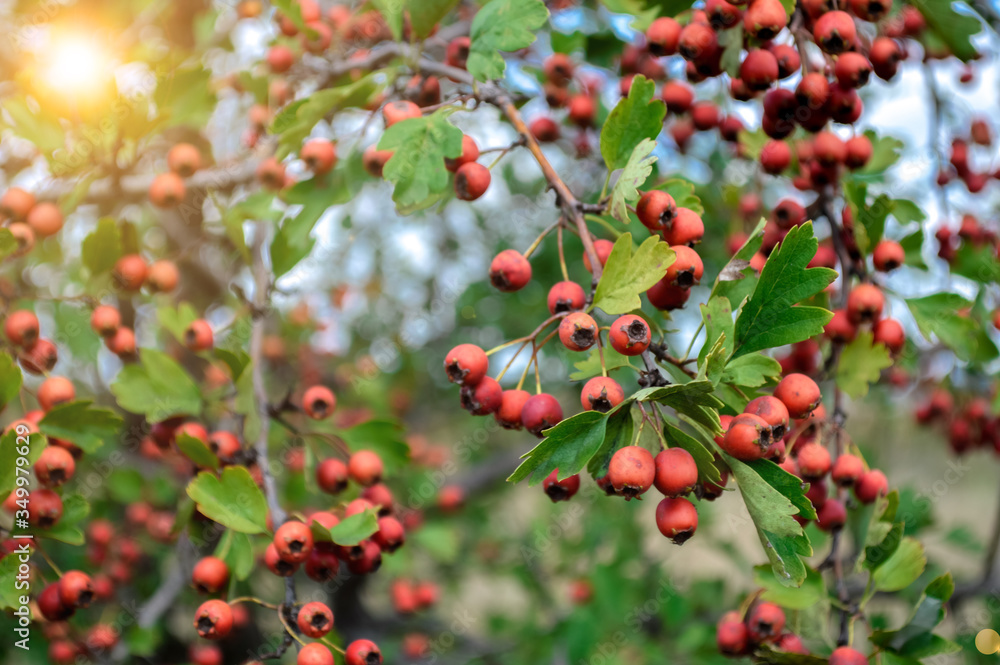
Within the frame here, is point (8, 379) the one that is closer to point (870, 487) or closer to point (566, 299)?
point (566, 299)

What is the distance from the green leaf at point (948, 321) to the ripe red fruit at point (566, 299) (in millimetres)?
1123

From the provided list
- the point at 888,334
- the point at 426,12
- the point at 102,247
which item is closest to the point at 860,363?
the point at 888,334

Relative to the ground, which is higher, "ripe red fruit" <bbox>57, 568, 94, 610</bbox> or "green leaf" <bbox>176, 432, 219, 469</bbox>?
"green leaf" <bbox>176, 432, 219, 469</bbox>

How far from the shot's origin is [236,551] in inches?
63.9

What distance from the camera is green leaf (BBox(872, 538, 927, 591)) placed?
1.55 meters

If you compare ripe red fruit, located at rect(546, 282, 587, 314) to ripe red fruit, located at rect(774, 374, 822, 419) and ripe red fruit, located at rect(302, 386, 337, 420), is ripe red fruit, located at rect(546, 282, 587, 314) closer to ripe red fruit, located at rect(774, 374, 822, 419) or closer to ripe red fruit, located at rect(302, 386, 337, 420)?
ripe red fruit, located at rect(774, 374, 822, 419)

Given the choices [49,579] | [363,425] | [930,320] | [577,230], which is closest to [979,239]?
[930,320]

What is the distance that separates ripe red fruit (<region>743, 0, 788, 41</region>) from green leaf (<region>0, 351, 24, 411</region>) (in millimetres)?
1799

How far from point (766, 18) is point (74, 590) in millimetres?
2056

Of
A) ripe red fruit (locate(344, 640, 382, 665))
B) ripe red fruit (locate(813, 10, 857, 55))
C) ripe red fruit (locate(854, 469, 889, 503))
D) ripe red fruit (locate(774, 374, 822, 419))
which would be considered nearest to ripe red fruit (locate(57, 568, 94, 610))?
ripe red fruit (locate(344, 640, 382, 665))

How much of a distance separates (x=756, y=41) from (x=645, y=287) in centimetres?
72

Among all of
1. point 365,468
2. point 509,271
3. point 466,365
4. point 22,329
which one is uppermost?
point 509,271

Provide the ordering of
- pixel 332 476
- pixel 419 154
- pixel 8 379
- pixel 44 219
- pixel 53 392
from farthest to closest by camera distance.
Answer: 1. pixel 44 219
2. pixel 332 476
3. pixel 53 392
4. pixel 8 379
5. pixel 419 154

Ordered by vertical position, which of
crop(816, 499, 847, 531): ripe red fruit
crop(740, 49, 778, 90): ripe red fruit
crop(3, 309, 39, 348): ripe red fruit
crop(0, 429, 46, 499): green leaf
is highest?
crop(740, 49, 778, 90): ripe red fruit
